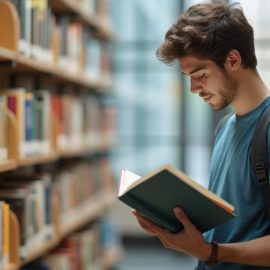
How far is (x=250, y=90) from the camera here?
1782 mm

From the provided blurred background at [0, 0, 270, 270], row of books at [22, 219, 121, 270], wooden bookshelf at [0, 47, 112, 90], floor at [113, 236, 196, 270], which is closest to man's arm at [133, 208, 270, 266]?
blurred background at [0, 0, 270, 270]

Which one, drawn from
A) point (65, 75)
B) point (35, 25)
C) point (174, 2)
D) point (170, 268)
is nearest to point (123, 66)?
point (174, 2)

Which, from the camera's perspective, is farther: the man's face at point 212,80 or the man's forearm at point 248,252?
the man's face at point 212,80

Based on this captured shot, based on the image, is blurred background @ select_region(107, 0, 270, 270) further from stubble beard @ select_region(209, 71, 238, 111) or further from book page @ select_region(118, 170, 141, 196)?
stubble beard @ select_region(209, 71, 238, 111)

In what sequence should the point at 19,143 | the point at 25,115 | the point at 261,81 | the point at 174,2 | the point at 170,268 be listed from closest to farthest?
the point at 261,81 < the point at 19,143 < the point at 25,115 < the point at 170,268 < the point at 174,2

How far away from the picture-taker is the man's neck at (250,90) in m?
1.78

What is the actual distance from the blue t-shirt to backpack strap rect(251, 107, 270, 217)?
0.11 ft

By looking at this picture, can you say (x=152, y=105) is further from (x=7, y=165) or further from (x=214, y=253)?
(x=214, y=253)

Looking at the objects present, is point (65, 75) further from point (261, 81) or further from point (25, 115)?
point (261, 81)

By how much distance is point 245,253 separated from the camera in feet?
5.45

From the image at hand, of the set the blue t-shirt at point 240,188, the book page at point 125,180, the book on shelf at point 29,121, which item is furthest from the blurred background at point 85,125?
the book page at point 125,180

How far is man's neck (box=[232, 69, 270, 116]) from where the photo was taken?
5.84 ft

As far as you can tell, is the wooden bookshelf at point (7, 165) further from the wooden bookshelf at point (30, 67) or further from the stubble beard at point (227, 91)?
the stubble beard at point (227, 91)

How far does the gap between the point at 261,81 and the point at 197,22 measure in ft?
0.92
